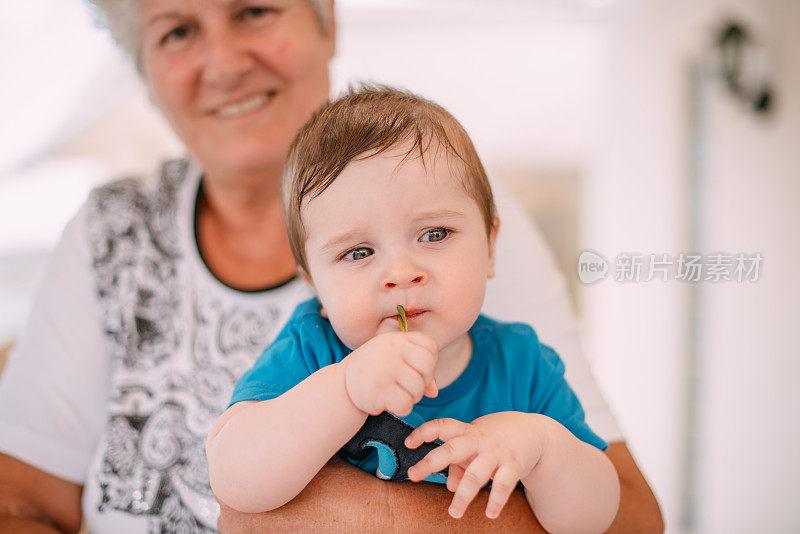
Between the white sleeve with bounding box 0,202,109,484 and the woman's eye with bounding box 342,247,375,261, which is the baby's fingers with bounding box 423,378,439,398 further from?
the white sleeve with bounding box 0,202,109,484

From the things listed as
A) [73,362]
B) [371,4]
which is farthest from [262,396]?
[371,4]

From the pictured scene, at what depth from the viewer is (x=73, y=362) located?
3.50 feet

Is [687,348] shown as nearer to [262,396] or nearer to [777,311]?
[777,311]

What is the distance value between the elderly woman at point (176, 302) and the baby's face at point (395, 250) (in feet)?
1.09

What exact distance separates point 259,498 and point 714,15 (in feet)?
9.22

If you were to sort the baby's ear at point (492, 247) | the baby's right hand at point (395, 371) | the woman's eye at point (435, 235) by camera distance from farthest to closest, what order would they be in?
the baby's ear at point (492, 247) → the woman's eye at point (435, 235) → the baby's right hand at point (395, 371)

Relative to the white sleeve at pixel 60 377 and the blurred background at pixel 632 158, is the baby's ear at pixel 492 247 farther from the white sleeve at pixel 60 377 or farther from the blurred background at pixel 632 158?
the blurred background at pixel 632 158

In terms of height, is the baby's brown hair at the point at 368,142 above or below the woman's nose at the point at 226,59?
below

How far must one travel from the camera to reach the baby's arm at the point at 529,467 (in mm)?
579

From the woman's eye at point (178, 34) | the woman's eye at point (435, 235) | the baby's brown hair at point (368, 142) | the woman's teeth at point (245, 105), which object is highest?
the woman's eye at point (178, 34)

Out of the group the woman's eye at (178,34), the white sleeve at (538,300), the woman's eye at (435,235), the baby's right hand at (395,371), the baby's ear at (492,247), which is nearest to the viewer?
the baby's right hand at (395,371)

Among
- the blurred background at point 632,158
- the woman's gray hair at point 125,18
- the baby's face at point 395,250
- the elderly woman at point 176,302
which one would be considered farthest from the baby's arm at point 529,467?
the blurred background at point 632,158

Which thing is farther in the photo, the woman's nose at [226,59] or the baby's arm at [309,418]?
the woman's nose at [226,59]

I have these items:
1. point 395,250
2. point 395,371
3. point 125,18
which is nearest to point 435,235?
point 395,250
